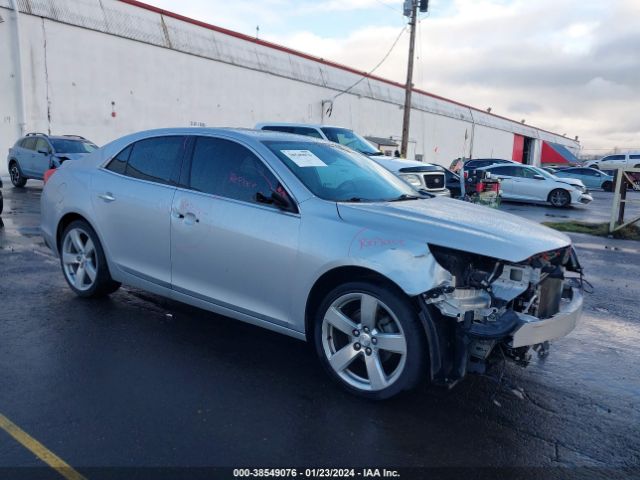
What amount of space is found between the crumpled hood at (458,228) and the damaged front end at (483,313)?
91 mm

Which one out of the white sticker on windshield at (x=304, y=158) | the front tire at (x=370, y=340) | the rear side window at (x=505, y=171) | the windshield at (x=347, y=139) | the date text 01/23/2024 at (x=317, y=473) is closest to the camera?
the date text 01/23/2024 at (x=317, y=473)

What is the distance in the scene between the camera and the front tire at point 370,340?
3.32 meters

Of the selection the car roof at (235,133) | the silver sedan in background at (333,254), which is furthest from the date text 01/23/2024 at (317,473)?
the car roof at (235,133)

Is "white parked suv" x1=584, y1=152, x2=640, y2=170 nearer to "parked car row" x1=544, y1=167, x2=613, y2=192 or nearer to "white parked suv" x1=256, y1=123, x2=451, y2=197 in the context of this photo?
"parked car row" x1=544, y1=167, x2=613, y2=192

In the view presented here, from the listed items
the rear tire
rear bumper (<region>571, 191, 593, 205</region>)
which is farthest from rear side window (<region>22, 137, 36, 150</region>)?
rear bumper (<region>571, 191, 593, 205</region>)

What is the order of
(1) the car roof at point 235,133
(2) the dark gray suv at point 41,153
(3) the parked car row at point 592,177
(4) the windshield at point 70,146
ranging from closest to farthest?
(1) the car roof at point 235,133 → (2) the dark gray suv at point 41,153 → (4) the windshield at point 70,146 → (3) the parked car row at point 592,177

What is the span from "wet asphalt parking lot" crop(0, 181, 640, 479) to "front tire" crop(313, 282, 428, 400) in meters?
0.16

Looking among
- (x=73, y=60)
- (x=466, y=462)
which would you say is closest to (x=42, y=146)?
(x=73, y=60)

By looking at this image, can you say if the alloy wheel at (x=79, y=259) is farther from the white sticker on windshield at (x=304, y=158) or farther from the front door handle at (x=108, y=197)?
the white sticker on windshield at (x=304, y=158)

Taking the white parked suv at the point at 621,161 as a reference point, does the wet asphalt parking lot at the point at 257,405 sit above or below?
below

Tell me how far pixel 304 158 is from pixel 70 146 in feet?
48.3

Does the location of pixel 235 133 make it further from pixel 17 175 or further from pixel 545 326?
pixel 17 175

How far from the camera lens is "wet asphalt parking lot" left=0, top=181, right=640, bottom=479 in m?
2.93

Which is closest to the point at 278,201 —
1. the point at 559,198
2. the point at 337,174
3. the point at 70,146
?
the point at 337,174
